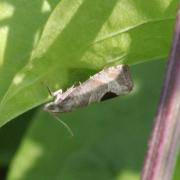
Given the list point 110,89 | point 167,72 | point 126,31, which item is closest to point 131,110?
point 110,89

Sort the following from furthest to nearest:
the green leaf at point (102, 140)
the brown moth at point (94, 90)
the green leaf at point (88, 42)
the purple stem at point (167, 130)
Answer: the green leaf at point (102, 140) → the brown moth at point (94, 90) → the green leaf at point (88, 42) → the purple stem at point (167, 130)

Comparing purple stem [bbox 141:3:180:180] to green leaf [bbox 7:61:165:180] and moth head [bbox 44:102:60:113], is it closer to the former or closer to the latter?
moth head [bbox 44:102:60:113]

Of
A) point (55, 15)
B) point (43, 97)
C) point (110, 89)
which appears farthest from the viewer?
point (110, 89)

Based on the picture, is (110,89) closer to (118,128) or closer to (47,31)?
(47,31)

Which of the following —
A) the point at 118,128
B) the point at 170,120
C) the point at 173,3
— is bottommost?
the point at 170,120

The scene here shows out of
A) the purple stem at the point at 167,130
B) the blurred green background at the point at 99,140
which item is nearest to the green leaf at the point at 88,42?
the purple stem at the point at 167,130

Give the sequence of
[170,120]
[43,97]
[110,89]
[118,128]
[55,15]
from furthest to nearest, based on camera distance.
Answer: [118,128] < [110,89] < [43,97] < [55,15] < [170,120]

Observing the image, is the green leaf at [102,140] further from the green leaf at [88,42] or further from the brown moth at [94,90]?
the green leaf at [88,42]
